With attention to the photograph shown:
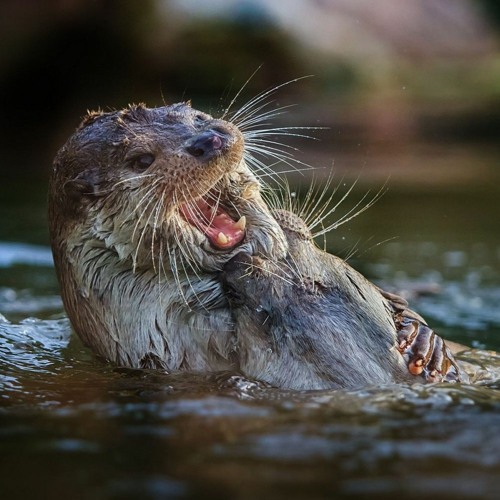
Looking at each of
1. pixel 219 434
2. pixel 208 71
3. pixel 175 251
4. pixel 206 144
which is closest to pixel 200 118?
pixel 206 144

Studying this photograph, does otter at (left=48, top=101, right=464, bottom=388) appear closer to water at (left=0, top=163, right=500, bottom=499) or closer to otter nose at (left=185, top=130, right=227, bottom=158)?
otter nose at (left=185, top=130, right=227, bottom=158)

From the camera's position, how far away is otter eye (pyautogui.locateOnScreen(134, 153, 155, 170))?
3.54m

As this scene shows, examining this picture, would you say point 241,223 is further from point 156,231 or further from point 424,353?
point 424,353

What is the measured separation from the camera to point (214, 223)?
3658mm

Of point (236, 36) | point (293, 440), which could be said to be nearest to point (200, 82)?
point (236, 36)

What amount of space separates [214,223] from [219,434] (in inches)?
45.6

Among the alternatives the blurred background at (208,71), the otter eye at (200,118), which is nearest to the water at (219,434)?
the otter eye at (200,118)

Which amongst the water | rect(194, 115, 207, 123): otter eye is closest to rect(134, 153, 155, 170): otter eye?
rect(194, 115, 207, 123): otter eye

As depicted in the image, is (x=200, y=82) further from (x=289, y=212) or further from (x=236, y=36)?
(x=289, y=212)

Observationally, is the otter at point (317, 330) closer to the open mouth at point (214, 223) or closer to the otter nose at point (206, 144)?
the open mouth at point (214, 223)

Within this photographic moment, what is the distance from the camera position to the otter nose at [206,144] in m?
3.43

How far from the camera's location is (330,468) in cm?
236

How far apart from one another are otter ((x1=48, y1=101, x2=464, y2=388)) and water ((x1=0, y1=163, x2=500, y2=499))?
0.47ft

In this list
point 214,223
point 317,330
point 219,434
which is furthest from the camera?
point 214,223
